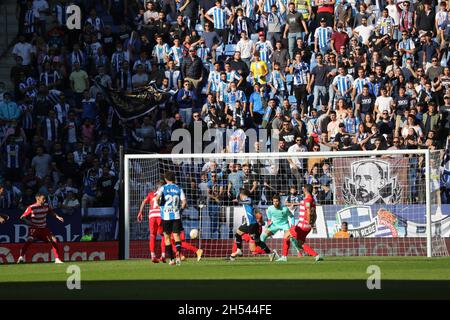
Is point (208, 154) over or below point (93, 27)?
below

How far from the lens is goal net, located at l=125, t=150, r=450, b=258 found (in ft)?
96.0

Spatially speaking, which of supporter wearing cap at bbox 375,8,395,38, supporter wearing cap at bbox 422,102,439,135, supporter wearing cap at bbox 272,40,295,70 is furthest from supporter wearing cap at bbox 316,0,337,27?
supporter wearing cap at bbox 422,102,439,135

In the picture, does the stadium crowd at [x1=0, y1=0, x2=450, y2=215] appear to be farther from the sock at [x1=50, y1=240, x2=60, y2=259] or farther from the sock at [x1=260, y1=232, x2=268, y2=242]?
the sock at [x1=50, y1=240, x2=60, y2=259]

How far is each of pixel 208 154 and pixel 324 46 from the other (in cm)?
718

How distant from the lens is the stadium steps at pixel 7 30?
36188 mm

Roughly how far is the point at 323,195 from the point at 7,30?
13.2 meters

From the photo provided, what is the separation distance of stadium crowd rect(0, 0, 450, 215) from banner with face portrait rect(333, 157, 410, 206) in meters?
0.62

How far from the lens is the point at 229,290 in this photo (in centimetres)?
1788

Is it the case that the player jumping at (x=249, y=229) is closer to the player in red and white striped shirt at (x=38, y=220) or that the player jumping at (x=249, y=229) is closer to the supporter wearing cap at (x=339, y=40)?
the player in red and white striped shirt at (x=38, y=220)

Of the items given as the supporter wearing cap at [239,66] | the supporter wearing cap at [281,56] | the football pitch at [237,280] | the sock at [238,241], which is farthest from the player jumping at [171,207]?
the supporter wearing cap at [281,56]

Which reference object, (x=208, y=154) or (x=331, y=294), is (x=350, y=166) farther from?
(x=331, y=294)

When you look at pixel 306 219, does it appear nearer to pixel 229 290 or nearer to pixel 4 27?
pixel 229 290

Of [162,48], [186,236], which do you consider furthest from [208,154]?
[162,48]

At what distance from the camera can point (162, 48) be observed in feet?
116
